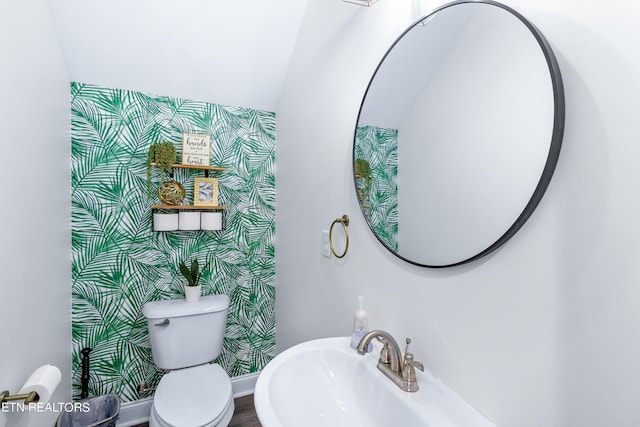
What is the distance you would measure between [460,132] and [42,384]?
1.41 meters

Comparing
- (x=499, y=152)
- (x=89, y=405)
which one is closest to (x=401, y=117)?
(x=499, y=152)

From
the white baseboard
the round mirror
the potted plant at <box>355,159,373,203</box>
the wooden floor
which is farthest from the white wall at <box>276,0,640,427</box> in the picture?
the white baseboard

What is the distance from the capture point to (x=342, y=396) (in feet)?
3.17

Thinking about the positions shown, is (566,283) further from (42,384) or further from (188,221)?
(188,221)

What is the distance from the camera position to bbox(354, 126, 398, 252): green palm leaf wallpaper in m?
1.01

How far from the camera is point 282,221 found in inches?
81.2

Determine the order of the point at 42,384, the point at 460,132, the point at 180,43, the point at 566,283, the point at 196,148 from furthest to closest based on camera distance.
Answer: the point at 196,148, the point at 180,43, the point at 42,384, the point at 460,132, the point at 566,283

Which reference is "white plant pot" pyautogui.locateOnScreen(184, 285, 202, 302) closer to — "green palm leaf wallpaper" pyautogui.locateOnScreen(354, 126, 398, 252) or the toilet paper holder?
the toilet paper holder

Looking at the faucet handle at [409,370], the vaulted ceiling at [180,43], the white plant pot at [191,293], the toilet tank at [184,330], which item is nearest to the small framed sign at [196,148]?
the vaulted ceiling at [180,43]

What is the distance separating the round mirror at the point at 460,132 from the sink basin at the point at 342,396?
343mm

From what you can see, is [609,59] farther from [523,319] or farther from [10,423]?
[10,423]

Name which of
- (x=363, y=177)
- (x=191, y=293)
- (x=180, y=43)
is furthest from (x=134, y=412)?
(x=180, y=43)

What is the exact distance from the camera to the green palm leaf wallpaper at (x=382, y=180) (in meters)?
1.01

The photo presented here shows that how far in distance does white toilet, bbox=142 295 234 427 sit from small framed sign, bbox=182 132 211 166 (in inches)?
33.2
